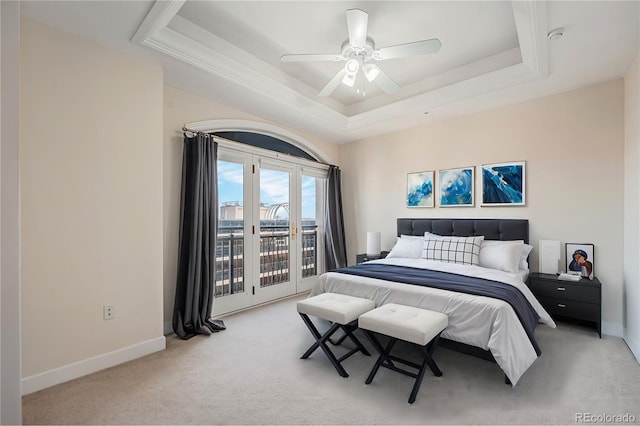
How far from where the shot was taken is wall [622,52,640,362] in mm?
2615

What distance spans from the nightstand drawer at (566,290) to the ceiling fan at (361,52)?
2587 mm

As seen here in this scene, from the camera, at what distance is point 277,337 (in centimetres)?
306

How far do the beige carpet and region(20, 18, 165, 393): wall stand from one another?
271mm

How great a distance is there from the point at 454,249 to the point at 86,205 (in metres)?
3.69

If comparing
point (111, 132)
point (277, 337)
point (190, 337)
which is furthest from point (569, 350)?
point (111, 132)

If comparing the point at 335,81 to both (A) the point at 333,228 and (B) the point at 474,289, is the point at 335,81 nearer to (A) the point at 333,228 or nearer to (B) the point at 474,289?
(B) the point at 474,289

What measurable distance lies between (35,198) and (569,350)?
4434 millimetres

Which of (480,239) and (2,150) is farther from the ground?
(2,150)

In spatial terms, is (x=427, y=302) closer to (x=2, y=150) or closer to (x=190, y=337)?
(x=190, y=337)

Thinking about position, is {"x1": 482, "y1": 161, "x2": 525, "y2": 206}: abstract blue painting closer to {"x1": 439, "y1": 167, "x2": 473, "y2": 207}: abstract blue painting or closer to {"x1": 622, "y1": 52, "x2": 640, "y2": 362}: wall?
{"x1": 439, "y1": 167, "x2": 473, "y2": 207}: abstract blue painting

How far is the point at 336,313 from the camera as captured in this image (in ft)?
7.93

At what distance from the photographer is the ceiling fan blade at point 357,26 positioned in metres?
2.18

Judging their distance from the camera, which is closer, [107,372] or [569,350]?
[107,372]

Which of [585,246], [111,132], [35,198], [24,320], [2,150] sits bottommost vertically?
[24,320]
